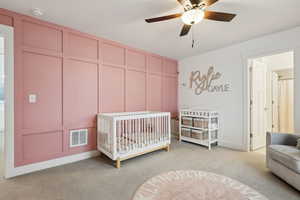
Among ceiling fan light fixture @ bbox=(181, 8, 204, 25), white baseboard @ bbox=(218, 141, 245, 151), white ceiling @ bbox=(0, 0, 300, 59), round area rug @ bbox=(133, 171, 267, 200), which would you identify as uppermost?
white ceiling @ bbox=(0, 0, 300, 59)

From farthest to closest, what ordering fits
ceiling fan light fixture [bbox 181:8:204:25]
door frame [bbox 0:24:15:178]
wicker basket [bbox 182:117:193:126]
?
wicker basket [bbox 182:117:193:126], door frame [bbox 0:24:15:178], ceiling fan light fixture [bbox 181:8:204:25]

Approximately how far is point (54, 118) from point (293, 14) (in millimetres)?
4197

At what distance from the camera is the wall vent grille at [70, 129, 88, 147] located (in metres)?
2.71

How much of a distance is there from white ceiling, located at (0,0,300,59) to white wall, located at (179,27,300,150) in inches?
8.7

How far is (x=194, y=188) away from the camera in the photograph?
71.9 inches

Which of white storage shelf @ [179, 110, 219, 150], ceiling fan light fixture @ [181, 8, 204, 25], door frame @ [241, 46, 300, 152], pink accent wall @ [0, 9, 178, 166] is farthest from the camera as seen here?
white storage shelf @ [179, 110, 219, 150]

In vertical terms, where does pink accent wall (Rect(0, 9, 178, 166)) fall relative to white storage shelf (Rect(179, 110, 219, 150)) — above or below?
above

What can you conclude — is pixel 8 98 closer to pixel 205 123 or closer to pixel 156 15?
pixel 156 15

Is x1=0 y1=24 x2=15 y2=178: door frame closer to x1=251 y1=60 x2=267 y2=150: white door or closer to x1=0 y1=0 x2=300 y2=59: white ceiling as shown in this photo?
x1=0 y1=0 x2=300 y2=59: white ceiling

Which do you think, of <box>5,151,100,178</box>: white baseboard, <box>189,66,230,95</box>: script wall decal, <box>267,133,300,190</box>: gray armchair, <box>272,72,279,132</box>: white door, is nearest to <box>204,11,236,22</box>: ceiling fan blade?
<box>267,133,300,190</box>: gray armchair

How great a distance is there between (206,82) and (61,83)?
11.3ft

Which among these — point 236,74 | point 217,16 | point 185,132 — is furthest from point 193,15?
point 185,132

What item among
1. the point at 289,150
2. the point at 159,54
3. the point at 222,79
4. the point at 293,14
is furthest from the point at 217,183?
the point at 159,54

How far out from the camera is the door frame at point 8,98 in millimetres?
2098
